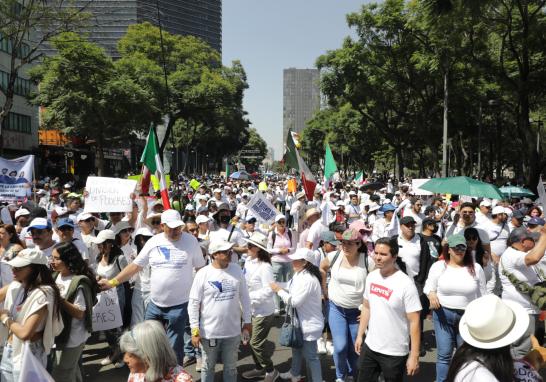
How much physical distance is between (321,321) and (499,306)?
2.47 m

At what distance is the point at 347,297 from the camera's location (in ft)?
15.8

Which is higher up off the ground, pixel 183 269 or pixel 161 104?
pixel 161 104

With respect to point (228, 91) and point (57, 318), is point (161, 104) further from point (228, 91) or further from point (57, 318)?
point (57, 318)

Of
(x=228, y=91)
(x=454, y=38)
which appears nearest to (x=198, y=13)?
(x=228, y=91)

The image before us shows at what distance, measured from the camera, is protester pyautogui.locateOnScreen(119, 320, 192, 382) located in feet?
9.01

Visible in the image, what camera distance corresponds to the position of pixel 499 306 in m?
2.55

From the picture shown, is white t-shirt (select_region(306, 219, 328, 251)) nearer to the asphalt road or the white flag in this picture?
the asphalt road

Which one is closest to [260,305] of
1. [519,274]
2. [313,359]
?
[313,359]

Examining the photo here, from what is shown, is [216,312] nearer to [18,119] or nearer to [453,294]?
[453,294]

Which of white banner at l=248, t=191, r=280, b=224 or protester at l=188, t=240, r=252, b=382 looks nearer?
protester at l=188, t=240, r=252, b=382

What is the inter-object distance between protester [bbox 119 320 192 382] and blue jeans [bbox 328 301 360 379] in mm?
→ 2392

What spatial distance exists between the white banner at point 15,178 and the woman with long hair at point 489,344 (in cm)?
841

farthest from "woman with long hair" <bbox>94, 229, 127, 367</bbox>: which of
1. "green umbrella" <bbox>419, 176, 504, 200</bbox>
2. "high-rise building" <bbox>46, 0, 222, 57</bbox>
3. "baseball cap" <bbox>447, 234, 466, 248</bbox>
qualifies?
"high-rise building" <bbox>46, 0, 222, 57</bbox>

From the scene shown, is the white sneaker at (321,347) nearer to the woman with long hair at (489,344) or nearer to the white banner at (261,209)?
the white banner at (261,209)
